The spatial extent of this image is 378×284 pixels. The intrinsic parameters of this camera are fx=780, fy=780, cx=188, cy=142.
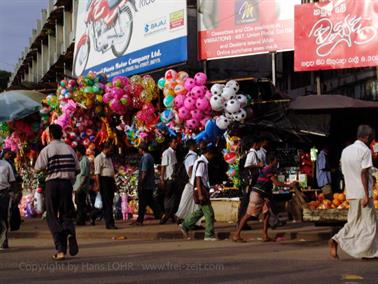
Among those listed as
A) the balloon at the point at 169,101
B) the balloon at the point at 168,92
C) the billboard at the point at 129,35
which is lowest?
the balloon at the point at 169,101

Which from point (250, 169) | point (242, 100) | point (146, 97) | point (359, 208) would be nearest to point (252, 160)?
point (250, 169)

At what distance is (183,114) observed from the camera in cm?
1825

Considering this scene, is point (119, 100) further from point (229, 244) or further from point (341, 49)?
point (229, 244)

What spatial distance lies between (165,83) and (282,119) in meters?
3.20

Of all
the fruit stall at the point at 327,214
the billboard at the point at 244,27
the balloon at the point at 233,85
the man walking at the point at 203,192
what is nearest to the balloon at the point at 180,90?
the balloon at the point at 233,85

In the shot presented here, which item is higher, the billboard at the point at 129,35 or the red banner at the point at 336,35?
the billboard at the point at 129,35

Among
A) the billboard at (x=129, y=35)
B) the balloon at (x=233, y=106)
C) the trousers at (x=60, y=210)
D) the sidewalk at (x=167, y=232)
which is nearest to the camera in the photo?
the trousers at (x=60, y=210)

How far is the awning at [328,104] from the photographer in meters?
17.5

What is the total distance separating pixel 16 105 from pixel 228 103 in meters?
7.25

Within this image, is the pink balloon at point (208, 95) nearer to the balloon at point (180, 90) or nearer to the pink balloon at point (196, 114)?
the pink balloon at point (196, 114)

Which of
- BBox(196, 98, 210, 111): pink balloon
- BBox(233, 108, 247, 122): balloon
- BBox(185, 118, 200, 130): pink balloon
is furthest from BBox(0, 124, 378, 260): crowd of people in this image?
BBox(233, 108, 247, 122): balloon

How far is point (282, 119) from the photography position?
17.7 m

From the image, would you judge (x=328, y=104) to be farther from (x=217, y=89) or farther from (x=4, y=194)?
(x=4, y=194)

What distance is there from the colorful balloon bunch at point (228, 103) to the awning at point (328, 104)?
118 centimetres
